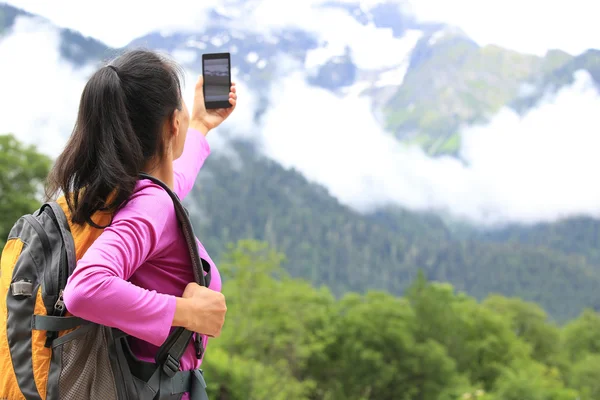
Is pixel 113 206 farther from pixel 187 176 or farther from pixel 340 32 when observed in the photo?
pixel 340 32

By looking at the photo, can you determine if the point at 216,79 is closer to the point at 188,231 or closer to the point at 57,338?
the point at 188,231

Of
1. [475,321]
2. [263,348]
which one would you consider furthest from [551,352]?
[263,348]

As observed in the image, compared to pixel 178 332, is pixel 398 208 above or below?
below

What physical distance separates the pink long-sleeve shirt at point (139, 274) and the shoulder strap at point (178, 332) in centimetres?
2

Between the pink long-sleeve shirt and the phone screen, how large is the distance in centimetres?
78

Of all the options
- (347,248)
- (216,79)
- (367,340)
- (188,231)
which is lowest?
(347,248)

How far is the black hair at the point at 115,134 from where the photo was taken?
54.5 inches

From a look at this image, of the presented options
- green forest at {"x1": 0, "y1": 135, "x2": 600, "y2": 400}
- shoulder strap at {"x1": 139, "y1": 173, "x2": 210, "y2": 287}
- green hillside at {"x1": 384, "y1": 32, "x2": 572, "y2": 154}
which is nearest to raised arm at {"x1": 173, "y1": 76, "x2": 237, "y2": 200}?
shoulder strap at {"x1": 139, "y1": 173, "x2": 210, "y2": 287}

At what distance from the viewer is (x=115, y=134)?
1.41 meters

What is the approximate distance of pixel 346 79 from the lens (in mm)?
129250

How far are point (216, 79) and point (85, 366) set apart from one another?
1097mm

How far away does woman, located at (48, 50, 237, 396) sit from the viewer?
4.25 feet

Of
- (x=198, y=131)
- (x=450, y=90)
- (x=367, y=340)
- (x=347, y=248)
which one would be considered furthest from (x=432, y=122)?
(x=198, y=131)

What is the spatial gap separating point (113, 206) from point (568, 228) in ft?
446
